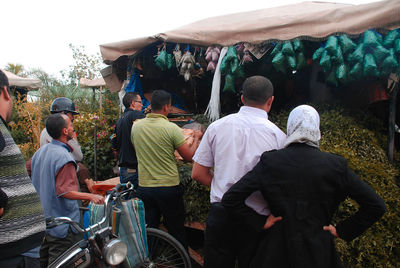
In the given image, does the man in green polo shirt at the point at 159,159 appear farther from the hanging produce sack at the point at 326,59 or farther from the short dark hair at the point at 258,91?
the hanging produce sack at the point at 326,59

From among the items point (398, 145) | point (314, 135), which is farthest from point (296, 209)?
point (398, 145)

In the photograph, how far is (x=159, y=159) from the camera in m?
2.69

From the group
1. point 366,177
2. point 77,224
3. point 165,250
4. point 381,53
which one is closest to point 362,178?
point 366,177

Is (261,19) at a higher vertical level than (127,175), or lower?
higher

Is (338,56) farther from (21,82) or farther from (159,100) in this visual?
(21,82)

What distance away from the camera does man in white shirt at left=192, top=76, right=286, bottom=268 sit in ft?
5.87

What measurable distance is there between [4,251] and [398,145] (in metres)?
4.91

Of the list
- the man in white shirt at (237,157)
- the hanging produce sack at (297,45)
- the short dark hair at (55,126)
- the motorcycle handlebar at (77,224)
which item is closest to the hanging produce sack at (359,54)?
the hanging produce sack at (297,45)

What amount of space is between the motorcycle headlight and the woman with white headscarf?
95cm

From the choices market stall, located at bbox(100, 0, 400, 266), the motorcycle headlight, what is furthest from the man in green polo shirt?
the motorcycle headlight

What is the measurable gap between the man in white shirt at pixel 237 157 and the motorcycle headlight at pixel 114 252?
0.59 metres

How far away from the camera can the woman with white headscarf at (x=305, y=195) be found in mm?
1512

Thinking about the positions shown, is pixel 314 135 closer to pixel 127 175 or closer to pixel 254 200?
pixel 254 200

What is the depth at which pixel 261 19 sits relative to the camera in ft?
11.4
